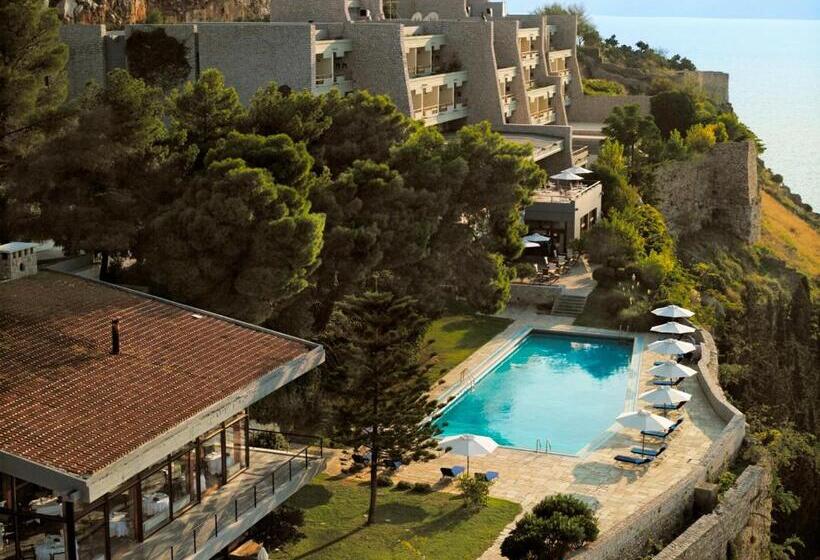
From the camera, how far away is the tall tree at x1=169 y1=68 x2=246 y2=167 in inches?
1053

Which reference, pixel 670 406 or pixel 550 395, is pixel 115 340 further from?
pixel 670 406

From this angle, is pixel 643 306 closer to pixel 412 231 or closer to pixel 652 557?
pixel 412 231

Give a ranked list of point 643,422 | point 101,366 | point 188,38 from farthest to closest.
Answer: point 188,38
point 643,422
point 101,366

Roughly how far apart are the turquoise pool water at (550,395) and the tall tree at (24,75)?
10.9m

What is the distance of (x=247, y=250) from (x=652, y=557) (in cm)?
1017

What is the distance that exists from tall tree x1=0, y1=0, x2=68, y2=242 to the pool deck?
9.48 metres

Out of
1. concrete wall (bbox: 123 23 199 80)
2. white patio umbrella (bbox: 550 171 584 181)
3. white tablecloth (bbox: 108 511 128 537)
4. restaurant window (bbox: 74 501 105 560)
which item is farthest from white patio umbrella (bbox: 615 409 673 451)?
concrete wall (bbox: 123 23 199 80)

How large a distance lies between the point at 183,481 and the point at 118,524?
61.9 inches

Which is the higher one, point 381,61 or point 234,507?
point 381,61

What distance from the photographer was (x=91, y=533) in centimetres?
1611

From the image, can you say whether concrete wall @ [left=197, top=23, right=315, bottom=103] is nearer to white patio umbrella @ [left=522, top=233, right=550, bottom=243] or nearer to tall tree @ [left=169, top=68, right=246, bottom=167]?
white patio umbrella @ [left=522, top=233, right=550, bottom=243]

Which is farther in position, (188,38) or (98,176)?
Answer: (188,38)

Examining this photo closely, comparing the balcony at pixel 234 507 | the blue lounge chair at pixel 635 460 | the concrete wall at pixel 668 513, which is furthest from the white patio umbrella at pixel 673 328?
the balcony at pixel 234 507

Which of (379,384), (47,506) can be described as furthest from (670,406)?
(47,506)
